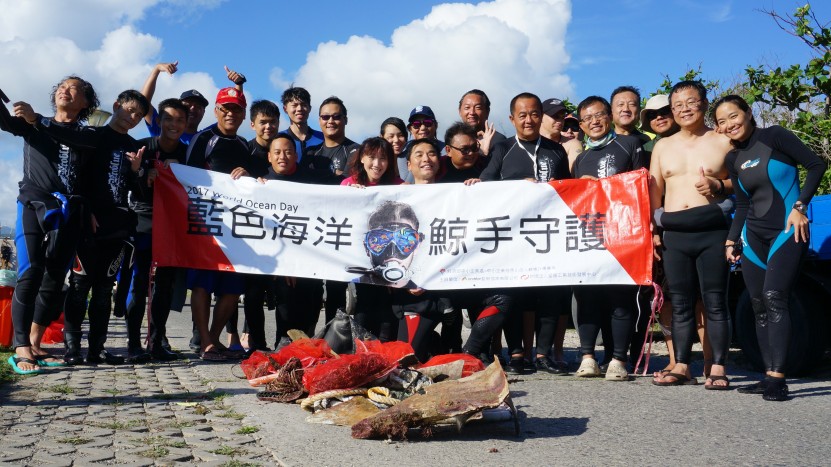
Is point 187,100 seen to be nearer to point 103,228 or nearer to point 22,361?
point 103,228

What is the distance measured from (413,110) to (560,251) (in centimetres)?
217

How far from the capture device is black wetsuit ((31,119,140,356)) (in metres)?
6.56

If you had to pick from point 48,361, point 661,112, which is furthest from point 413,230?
point 48,361

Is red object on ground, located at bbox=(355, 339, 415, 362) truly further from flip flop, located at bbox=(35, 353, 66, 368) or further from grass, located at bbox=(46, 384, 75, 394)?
flip flop, located at bbox=(35, 353, 66, 368)

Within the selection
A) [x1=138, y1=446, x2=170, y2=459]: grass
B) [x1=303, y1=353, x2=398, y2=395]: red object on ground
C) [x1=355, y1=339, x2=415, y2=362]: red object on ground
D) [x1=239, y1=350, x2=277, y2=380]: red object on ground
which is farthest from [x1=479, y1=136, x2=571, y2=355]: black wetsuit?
[x1=138, y1=446, x2=170, y2=459]: grass

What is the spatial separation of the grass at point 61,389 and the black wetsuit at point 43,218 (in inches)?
36.4

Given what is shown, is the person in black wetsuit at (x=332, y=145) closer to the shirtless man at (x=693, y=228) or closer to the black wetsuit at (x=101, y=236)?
the black wetsuit at (x=101, y=236)

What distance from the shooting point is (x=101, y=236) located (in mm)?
6547

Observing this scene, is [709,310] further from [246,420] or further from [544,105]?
[246,420]

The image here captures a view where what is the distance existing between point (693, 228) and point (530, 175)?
58.0 inches

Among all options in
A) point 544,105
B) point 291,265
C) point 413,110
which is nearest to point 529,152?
point 544,105

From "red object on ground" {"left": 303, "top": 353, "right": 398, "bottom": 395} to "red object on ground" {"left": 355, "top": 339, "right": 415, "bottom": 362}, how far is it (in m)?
0.21

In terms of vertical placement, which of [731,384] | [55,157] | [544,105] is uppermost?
[544,105]

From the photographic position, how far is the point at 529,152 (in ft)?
22.5
